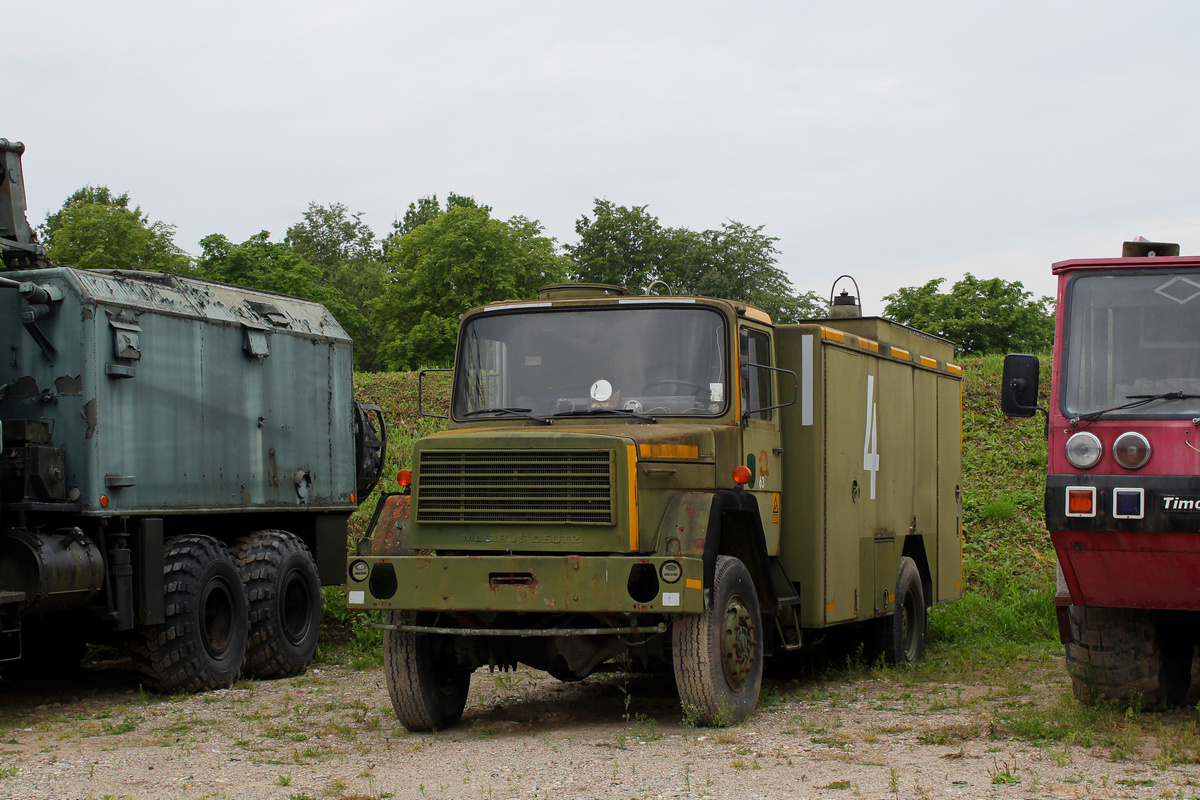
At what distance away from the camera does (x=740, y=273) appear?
2317 inches

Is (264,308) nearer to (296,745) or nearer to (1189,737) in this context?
(296,745)

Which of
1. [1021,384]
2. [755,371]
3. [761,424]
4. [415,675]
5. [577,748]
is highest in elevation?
[755,371]

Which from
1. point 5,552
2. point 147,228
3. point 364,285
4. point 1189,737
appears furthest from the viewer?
point 364,285

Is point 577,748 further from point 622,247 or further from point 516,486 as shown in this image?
point 622,247

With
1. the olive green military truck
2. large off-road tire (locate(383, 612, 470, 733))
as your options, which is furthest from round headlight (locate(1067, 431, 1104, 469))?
large off-road tire (locate(383, 612, 470, 733))

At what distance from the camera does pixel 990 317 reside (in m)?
50.4

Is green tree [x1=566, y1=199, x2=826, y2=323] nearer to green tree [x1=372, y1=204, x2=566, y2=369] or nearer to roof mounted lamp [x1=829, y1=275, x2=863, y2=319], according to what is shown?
green tree [x1=372, y1=204, x2=566, y2=369]

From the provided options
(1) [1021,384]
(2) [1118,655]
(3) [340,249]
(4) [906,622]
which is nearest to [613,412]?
(1) [1021,384]

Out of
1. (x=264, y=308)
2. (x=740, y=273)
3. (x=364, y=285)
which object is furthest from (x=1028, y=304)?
(x=264, y=308)

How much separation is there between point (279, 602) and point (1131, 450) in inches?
308

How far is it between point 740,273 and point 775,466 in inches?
1944

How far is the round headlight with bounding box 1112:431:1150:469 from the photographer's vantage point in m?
7.66

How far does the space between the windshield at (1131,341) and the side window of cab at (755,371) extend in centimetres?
222

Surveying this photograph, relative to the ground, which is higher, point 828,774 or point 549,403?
point 549,403
